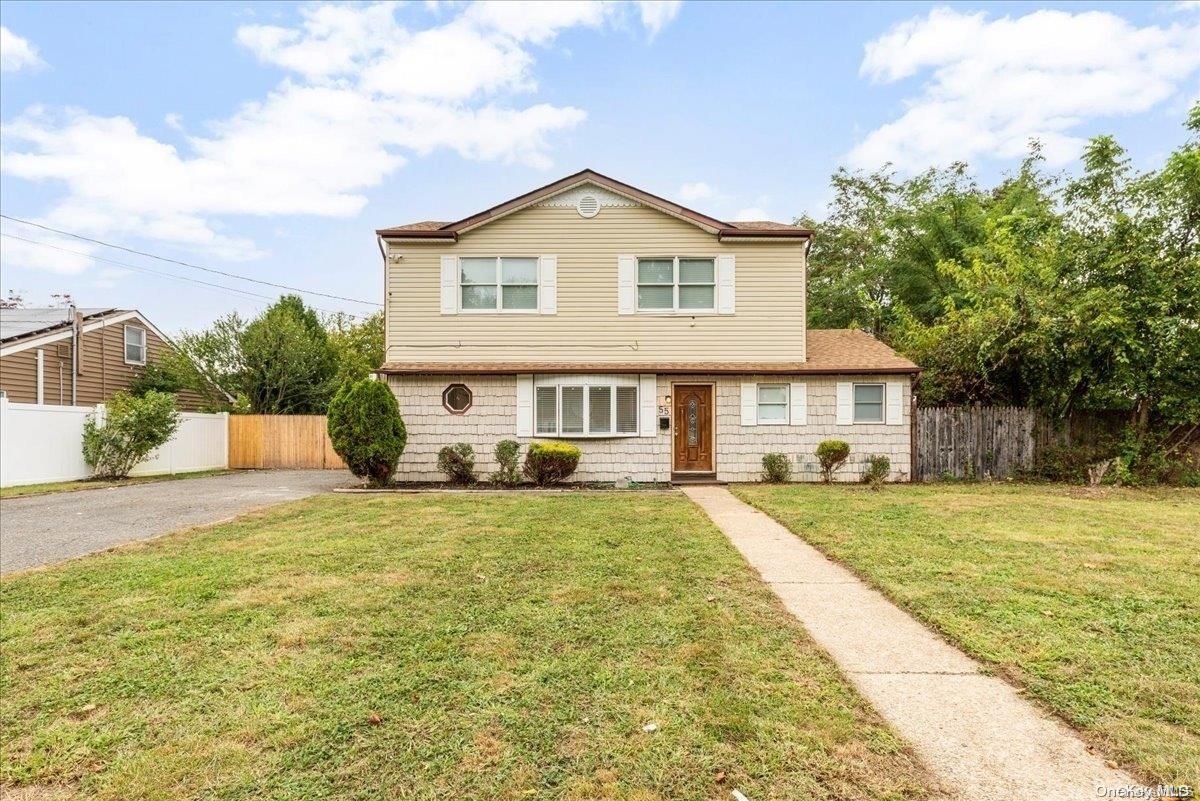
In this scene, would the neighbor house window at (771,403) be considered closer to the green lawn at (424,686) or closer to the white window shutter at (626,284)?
the white window shutter at (626,284)

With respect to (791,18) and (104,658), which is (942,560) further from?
(791,18)

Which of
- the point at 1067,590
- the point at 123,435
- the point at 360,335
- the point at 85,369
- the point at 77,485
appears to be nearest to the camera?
the point at 1067,590

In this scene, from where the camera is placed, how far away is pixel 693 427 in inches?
515

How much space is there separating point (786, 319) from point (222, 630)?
12.0 metres

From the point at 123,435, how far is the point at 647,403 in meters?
12.6

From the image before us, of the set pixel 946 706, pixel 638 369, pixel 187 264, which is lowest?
pixel 946 706

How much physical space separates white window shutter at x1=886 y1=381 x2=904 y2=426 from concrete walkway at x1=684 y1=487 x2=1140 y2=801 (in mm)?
8919

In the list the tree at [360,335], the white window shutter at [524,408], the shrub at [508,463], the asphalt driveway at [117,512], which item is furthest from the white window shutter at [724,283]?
the tree at [360,335]

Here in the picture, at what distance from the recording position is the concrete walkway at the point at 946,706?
7.40 ft

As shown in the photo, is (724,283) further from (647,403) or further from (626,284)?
(647,403)

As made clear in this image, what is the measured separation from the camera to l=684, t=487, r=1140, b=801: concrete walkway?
226 cm

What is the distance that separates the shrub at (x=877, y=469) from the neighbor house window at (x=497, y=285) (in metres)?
8.03

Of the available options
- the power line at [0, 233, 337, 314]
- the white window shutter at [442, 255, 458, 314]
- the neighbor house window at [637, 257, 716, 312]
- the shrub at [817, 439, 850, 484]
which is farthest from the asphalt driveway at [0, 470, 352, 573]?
the power line at [0, 233, 337, 314]

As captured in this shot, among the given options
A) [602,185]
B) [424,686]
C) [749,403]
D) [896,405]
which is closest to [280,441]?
[602,185]
